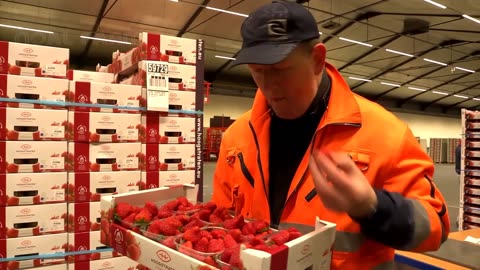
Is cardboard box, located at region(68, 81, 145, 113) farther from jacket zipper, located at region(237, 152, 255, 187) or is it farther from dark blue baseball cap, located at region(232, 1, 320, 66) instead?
dark blue baseball cap, located at region(232, 1, 320, 66)

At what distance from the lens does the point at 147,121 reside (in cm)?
398

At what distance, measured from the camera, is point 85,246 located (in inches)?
146

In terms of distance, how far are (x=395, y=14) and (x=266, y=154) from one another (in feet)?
45.6

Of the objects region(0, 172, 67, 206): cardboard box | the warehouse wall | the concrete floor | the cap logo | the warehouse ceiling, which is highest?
the warehouse ceiling

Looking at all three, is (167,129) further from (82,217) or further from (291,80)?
(291,80)

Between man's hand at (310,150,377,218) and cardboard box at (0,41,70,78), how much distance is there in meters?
3.20

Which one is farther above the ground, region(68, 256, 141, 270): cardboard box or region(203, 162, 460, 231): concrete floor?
region(68, 256, 141, 270): cardboard box

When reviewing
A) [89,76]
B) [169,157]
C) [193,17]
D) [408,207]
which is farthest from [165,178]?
[193,17]

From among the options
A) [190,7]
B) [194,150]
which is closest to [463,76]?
[190,7]

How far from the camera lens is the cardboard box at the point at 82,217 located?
3654mm

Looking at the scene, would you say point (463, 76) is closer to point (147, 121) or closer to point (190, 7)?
point (190, 7)

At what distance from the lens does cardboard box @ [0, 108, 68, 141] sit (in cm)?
342

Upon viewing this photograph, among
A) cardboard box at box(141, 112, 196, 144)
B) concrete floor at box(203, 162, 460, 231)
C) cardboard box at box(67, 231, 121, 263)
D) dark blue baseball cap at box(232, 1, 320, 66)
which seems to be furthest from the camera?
concrete floor at box(203, 162, 460, 231)

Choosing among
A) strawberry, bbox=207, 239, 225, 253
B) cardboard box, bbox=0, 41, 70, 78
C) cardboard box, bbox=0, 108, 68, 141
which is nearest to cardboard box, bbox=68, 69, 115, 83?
cardboard box, bbox=0, 41, 70, 78
